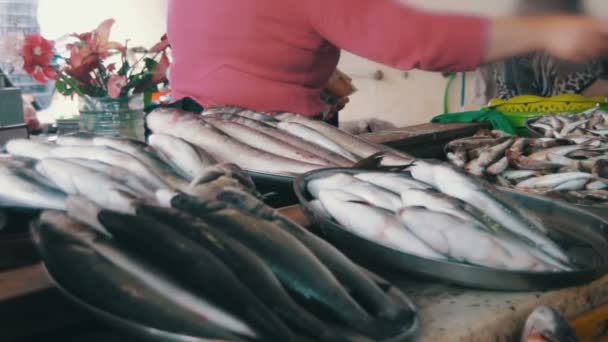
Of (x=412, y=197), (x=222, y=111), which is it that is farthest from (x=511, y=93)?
(x=412, y=197)

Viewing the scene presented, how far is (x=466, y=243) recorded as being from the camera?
0.90 meters

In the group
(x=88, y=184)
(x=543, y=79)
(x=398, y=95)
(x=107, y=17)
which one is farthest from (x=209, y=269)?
(x=107, y=17)

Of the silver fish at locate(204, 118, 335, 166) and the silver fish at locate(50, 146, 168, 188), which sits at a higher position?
the silver fish at locate(50, 146, 168, 188)

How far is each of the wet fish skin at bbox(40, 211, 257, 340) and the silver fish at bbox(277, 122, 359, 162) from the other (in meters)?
0.72

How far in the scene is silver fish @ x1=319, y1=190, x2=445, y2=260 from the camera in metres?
0.92

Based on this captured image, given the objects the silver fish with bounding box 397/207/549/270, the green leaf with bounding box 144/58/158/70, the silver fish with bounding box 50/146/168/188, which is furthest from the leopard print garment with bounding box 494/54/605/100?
the silver fish with bounding box 50/146/168/188

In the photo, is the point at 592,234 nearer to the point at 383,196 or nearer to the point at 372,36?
the point at 383,196

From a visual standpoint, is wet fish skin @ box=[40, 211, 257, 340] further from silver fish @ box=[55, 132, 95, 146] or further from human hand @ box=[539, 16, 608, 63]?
human hand @ box=[539, 16, 608, 63]

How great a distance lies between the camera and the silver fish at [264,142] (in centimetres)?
129

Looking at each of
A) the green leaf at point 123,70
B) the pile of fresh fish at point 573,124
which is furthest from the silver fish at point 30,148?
the pile of fresh fish at point 573,124

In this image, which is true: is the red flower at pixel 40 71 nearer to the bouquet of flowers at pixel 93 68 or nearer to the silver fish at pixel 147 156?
the bouquet of flowers at pixel 93 68

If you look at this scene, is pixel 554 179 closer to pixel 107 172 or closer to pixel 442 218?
pixel 442 218

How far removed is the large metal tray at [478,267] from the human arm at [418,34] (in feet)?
2.14

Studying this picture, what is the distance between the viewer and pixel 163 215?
2.43 ft
